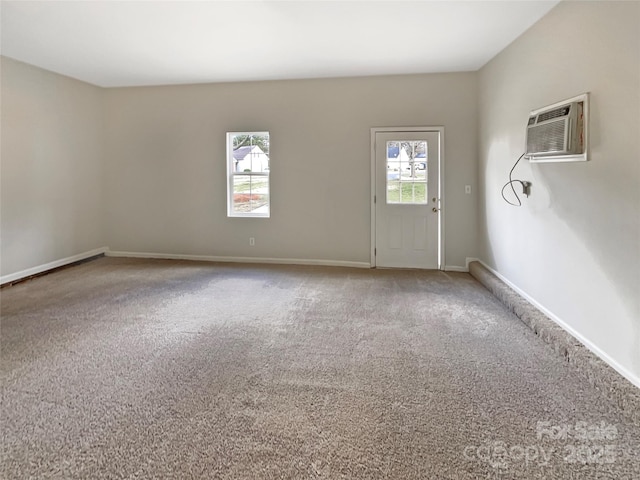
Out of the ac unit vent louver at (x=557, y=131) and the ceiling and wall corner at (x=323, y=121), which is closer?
the ceiling and wall corner at (x=323, y=121)

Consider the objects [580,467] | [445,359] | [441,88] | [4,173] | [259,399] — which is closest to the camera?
[580,467]

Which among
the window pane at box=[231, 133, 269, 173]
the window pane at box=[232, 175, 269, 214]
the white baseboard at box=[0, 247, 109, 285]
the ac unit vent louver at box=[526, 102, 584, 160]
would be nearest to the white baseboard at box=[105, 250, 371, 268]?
the white baseboard at box=[0, 247, 109, 285]

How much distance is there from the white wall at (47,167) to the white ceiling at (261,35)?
1.27 ft

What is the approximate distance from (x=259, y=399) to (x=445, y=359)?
131 cm

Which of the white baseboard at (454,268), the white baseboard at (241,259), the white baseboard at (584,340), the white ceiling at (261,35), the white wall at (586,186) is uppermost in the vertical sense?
the white ceiling at (261,35)

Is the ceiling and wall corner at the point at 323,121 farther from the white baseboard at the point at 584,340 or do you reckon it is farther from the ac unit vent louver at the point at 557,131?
the ac unit vent louver at the point at 557,131

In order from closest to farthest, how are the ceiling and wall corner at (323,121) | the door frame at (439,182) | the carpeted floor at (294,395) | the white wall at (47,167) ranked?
the carpeted floor at (294,395) → the ceiling and wall corner at (323,121) → the white wall at (47,167) → the door frame at (439,182)

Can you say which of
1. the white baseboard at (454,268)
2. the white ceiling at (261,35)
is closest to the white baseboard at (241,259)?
the white baseboard at (454,268)

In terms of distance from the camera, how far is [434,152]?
5.14 metres

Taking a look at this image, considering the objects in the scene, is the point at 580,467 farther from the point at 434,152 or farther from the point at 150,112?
the point at 150,112

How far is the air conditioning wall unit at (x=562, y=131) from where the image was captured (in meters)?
2.64

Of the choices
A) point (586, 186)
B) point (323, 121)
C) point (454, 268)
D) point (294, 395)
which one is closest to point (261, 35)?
point (323, 121)

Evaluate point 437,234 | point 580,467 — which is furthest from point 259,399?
point 437,234

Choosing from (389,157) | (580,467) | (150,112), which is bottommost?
(580,467)
